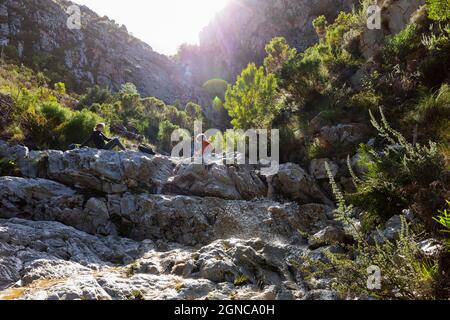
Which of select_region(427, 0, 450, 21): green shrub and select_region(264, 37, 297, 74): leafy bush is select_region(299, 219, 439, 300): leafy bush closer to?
select_region(427, 0, 450, 21): green shrub

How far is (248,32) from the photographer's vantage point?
48.2m


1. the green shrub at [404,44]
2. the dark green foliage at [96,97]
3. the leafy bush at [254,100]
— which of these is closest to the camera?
the green shrub at [404,44]

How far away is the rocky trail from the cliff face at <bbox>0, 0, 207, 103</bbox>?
2375 cm

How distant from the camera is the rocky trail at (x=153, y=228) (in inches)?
178

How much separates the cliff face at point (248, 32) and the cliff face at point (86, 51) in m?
5.89

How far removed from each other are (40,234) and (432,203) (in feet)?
19.8

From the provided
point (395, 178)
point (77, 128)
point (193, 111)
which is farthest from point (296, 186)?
point (193, 111)

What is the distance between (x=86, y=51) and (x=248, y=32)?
21.3 meters

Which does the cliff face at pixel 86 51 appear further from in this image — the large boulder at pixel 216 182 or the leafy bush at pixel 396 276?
the leafy bush at pixel 396 276

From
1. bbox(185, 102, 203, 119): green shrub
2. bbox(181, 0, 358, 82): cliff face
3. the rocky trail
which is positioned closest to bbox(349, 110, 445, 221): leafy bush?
the rocky trail

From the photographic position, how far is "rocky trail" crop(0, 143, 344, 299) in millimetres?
4512

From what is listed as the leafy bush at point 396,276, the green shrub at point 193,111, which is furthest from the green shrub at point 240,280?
the green shrub at point 193,111

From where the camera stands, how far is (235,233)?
7.36 m

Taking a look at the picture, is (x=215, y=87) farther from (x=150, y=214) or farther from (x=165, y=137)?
(x=150, y=214)
